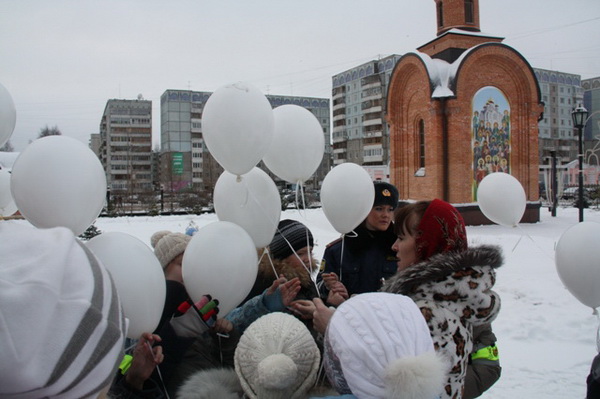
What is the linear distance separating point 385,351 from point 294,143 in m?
1.75

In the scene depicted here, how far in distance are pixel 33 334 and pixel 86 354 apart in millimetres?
122

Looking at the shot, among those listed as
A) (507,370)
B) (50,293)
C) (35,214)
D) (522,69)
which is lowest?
(507,370)

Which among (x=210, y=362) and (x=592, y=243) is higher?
(x=592, y=243)

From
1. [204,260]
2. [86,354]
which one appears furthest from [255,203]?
[86,354]

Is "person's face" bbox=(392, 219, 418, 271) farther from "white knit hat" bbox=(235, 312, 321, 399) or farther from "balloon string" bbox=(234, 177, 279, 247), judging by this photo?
"balloon string" bbox=(234, 177, 279, 247)

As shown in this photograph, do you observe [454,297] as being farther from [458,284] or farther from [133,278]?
[133,278]

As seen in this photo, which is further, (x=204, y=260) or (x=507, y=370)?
(x=507, y=370)

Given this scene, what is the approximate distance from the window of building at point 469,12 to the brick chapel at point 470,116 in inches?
14.2

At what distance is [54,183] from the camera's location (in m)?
1.81

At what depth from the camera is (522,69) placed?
52.8ft

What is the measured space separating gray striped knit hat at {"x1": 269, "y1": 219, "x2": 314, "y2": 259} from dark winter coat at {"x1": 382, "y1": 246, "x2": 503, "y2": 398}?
41.1 inches

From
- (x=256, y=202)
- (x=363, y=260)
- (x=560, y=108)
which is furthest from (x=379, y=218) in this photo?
(x=560, y=108)

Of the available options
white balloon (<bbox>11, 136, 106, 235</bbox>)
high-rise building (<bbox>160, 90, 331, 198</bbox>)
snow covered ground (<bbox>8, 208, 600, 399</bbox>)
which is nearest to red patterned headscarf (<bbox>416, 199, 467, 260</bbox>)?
snow covered ground (<bbox>8, 208, 600, 399</bbox>)

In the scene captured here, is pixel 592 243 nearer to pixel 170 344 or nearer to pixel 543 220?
pixel 170 344
